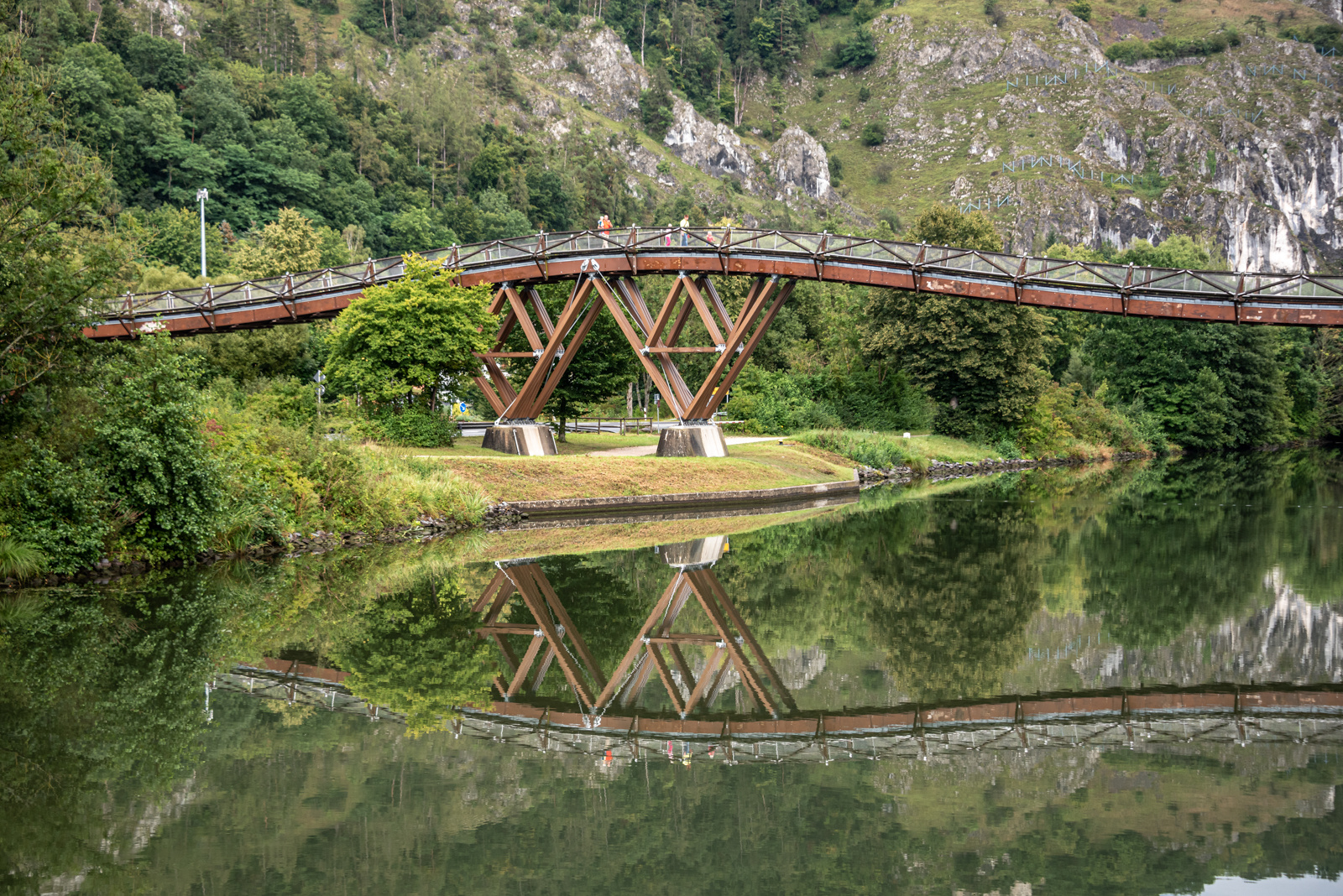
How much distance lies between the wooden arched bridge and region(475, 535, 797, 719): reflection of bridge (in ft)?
56.7

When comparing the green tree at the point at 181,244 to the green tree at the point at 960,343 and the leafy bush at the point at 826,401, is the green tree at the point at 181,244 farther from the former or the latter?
the green tree at the point at 960,343

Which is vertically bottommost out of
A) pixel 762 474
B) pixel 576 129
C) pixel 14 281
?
pixel 762 474

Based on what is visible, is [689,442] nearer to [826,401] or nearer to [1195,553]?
[1195,553]

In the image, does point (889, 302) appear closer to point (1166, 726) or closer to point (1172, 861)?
point (1166, 726)

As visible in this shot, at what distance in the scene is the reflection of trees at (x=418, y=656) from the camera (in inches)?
500

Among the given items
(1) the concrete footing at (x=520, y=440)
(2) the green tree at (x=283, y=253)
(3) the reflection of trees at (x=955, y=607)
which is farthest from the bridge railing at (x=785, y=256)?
(2) the green tree at (x=283, y=253)

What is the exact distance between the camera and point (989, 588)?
67.4ft

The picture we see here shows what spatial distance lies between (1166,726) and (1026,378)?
49704mm

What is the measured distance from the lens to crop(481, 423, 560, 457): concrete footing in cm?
4028

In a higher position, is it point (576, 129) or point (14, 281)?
point (576, 129)

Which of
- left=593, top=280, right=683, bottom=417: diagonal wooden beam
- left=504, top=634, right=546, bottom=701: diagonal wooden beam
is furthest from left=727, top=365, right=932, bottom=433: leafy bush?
left=504, top=634, right=546, bottom=701: diagonal wooden beam

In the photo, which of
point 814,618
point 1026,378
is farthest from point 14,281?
point 1026,378

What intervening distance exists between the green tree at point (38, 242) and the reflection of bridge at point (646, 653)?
31.7 feet

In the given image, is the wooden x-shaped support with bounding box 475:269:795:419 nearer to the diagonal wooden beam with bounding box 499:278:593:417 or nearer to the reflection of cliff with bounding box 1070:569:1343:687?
the diagonal wooden beam with bounding box 499:278:593:417
